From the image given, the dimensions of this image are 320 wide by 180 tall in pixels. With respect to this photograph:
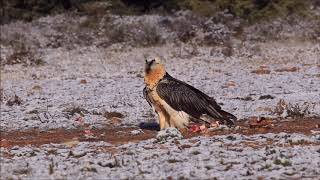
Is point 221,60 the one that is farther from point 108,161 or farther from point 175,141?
point 108,161

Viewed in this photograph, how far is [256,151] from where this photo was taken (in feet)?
30.1

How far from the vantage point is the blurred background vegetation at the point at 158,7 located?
38.6 metres

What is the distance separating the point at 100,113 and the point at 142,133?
3.31 m

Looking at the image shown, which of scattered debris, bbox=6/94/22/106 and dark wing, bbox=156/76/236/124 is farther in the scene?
scattered debris, bbox=6/94/22/106

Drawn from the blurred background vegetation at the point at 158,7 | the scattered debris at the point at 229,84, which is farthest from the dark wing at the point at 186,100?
the blurred background vegetation at the point at 158,7

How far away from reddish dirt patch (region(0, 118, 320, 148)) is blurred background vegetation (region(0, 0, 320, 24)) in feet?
77.0

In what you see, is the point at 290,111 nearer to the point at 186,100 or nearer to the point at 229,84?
the point at 186,100

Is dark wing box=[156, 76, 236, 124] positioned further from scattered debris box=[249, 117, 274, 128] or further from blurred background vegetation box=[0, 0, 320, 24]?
blurred background vegetation box=[0, 0, 320, 24]

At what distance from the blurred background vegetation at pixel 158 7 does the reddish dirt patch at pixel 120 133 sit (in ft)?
77.0

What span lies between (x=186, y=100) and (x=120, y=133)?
4.59ft

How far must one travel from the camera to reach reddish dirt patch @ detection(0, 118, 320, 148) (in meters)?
11.1

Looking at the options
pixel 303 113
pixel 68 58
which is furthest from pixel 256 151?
pixel 68 58

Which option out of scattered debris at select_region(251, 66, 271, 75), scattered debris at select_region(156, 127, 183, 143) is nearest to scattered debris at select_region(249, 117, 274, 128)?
scattered debris at select_region(156, 127, 183, 143)

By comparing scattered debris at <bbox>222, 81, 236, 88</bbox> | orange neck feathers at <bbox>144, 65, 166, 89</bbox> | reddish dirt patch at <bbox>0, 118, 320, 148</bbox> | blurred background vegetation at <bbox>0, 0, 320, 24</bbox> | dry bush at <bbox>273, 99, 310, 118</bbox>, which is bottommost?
reddish dirt patch at <bbox>0, 118, 320, 148</bbox>
